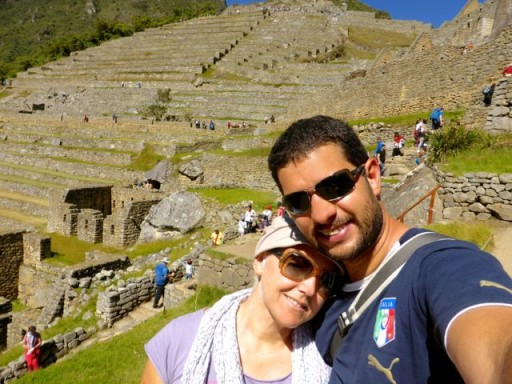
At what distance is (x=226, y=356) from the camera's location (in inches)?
74.5

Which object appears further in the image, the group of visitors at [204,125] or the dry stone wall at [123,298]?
the group of visitors at [204,125]

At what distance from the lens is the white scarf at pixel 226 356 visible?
1827 millimetres

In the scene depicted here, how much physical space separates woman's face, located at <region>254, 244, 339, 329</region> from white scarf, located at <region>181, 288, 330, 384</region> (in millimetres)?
130

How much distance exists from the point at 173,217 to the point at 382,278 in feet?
48.5

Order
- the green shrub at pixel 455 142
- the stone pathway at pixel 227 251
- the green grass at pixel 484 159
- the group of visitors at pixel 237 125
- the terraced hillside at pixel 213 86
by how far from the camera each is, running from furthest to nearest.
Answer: the group of visitors at pixel 237 125 → the terraced hillside at pixel 213 86 → the green shrub at pixel 455 142 → the green grass at pixel 484 159 → the stone pathway at pixel 227 251

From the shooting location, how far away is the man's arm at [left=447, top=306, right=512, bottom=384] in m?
1.11

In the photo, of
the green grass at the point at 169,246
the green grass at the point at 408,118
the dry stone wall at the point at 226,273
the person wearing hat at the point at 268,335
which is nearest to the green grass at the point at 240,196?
the green grass at the point at 169,246

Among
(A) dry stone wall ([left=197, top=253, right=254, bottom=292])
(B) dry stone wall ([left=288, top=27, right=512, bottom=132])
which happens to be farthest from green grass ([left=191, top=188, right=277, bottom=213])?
(B) dry stone wall ([left=288, top=27, right=512, bottom=132])

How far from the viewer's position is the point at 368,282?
5.63 feet

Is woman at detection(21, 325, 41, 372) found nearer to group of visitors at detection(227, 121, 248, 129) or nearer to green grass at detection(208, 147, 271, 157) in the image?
green grass at detection(208, 147, 271, 157)

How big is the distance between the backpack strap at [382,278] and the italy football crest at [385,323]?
0.23ft

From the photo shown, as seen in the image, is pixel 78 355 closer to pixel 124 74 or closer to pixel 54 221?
pixel 54 221

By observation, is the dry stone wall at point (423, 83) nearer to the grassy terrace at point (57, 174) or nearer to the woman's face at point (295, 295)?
the woman's face at point (295, 295)

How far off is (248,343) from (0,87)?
59910 millimetres
